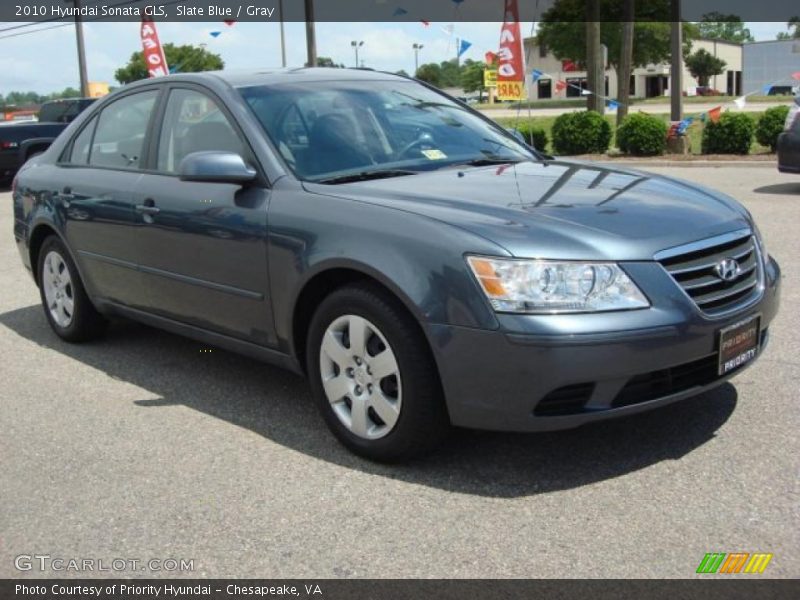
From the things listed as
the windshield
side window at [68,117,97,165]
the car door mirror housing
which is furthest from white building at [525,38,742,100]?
the car door mirror housing

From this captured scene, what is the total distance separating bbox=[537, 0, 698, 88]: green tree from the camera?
53.1 metres

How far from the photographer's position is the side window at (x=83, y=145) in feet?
19.0

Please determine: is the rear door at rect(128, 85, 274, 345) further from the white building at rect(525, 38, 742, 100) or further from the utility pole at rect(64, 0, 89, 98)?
the white building at rect(525, 38, 742, 100)

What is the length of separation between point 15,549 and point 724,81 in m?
102

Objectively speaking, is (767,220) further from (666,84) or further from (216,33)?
(666,84)

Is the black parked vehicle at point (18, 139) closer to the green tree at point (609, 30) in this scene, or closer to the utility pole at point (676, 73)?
the utility pole at point (676, 73)

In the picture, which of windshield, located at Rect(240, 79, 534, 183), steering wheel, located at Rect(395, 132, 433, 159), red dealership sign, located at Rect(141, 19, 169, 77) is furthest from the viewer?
red dealership sign, located at Rect(141, 19, 169, 77)

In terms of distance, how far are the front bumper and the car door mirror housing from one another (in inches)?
51.2

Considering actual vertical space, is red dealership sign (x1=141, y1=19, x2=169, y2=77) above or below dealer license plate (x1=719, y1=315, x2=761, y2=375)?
above

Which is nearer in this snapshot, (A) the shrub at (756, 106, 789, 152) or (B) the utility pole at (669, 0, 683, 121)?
(A) the shrub at (756, 106, 789, 152)

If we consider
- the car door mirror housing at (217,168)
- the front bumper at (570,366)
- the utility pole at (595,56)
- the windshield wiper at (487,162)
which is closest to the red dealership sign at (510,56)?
the utility pole at (595,56)

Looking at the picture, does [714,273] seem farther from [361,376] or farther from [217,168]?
[217,168]

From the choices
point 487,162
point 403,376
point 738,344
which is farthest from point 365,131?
point 738,344

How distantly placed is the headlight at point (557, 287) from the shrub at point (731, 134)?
1411cm
